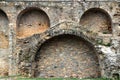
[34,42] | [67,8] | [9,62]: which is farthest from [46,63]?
[67,8]

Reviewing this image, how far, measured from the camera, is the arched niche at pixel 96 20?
69.8ft

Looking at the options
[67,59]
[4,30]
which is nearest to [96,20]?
[67,59]

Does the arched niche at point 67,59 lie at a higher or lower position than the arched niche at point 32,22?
lower

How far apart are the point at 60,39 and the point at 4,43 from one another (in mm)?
5116

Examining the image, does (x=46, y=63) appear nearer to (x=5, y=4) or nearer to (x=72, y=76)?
(x=72, y=76)

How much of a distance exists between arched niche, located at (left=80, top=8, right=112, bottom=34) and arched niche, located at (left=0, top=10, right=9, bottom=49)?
5.22 meters

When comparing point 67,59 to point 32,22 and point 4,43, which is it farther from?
point 4,43

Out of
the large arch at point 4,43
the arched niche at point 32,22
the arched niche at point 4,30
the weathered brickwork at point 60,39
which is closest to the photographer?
the weathered brickwork at point 60,39

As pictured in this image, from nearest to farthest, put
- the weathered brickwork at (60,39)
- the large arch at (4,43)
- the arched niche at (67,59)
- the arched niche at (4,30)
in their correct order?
the weathered brickwork at (60,39) → the arched niche at (67,59) → the large arch at (4,43) → the arched niche at (4,30)

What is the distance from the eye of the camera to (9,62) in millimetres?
19938

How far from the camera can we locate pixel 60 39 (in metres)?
17.6

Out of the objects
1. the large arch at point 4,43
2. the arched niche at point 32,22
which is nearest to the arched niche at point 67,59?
the arched niche at point 32,22

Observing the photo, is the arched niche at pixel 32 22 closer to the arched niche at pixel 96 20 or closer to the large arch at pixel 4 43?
the large arch at pixel 4 43

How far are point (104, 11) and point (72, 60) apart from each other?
5249 mm
